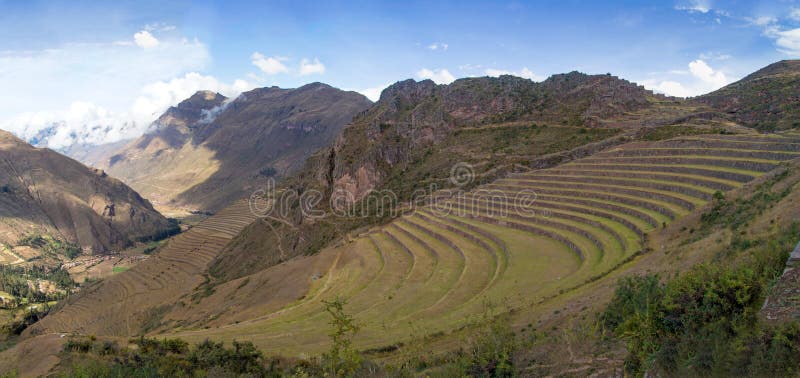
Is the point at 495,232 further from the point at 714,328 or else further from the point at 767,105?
the point at 767,105

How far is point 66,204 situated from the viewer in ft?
480

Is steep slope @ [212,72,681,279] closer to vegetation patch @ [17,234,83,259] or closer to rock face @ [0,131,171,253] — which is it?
vegetation patch @ [17,234,83,259]

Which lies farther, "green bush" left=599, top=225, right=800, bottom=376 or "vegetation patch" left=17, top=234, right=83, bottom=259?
"vegetation patch" left=17, top=234, right=83, bottom=259

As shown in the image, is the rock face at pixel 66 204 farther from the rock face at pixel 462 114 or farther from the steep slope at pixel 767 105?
the steep slope at pixel 767 105

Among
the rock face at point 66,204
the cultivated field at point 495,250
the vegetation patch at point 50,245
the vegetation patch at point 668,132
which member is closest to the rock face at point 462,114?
the vegetation patch at point 668,132

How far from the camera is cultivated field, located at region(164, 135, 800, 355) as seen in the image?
2005 cm

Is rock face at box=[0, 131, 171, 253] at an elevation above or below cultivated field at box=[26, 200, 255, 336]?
above

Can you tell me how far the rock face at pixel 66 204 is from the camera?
136m

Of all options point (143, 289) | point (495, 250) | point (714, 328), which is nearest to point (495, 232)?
point (495, 250)

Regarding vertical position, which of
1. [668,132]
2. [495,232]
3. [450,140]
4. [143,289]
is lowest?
[143,289]

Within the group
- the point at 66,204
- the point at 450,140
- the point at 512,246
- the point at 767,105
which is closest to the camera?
the point at 512,246

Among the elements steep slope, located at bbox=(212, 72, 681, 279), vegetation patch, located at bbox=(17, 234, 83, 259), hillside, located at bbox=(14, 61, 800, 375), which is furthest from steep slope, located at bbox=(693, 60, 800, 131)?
vegetation patch, located at bbox=(17, 234, 83, 259)

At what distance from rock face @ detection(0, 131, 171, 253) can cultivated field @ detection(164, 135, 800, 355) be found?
13946 cm

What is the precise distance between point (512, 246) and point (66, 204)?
175 metres
